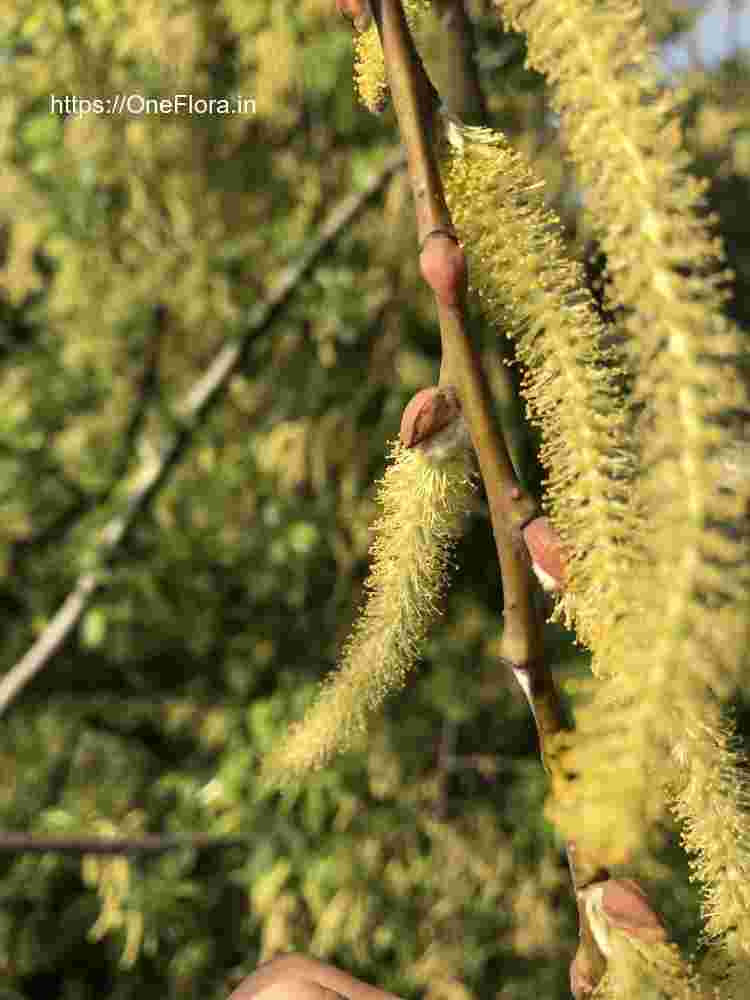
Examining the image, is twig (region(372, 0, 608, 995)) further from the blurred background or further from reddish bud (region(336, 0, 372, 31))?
the blurred background

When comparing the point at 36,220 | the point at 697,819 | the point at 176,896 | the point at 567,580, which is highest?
the point at 567,580

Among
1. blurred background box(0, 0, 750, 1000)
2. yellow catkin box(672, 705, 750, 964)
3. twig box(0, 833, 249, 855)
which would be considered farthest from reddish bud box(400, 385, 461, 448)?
blurred background box(0, 0, 750, 1000)

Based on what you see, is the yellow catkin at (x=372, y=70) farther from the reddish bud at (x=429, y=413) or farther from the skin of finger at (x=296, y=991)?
the skin of finger at (x=296, y=991)

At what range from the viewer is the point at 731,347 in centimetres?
33

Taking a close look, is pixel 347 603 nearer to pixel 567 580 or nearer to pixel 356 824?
pixel 356 824

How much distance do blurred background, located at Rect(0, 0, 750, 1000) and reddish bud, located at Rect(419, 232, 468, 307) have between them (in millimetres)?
1127

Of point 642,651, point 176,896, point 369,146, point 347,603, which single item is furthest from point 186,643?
point 642,651

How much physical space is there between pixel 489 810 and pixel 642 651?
58.7 inches

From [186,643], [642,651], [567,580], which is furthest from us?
[186,643]

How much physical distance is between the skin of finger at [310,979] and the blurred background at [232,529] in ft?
3.53

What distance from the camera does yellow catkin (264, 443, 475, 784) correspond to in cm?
48

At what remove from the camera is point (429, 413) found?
0.46m

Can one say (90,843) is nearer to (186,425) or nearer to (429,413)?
(186,425)

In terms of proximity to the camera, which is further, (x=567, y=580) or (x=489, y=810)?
(x=489, y=810)
